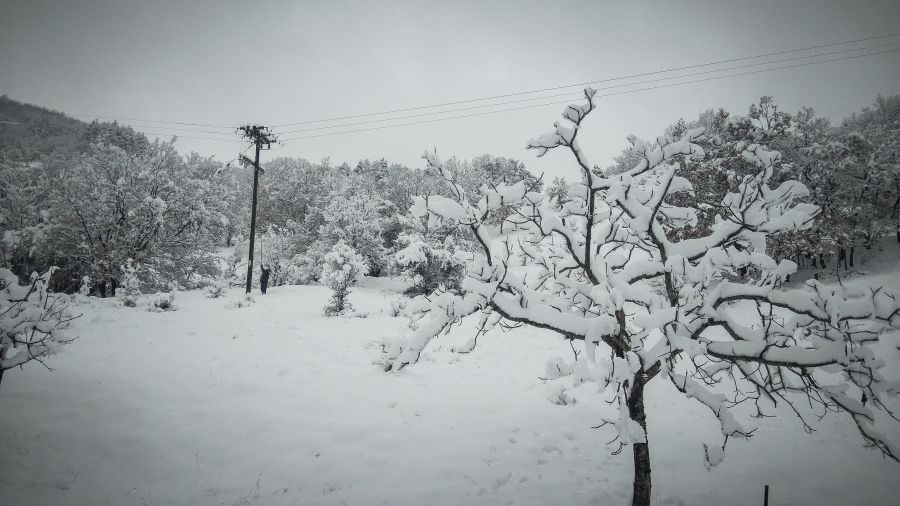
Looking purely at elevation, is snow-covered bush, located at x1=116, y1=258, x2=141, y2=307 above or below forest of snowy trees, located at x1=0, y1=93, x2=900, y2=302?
below

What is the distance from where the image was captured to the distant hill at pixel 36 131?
137 feet

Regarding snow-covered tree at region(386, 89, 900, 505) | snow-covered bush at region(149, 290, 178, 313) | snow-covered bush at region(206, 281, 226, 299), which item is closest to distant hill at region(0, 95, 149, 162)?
snow-covered bush at region(206, 281, 226, 299)

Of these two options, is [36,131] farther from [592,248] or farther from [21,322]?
[592,248]

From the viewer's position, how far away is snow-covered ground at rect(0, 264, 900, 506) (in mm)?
3945

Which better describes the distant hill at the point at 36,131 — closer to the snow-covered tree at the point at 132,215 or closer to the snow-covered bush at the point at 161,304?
the snow-covered tree at the point at 132,215

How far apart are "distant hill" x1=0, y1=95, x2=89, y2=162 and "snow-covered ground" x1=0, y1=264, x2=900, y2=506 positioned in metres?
50.0

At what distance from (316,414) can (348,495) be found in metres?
1.86

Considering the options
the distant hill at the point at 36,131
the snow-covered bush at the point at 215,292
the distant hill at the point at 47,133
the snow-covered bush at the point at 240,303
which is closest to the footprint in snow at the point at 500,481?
the snow-covered bush at the point at 240,303

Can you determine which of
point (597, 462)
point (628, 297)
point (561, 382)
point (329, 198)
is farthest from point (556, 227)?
point (329, 198)

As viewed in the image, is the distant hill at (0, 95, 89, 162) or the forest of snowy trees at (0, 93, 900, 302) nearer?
the forest of snowy trees at (0, 93, 900, 302)

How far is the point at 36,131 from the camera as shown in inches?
2250

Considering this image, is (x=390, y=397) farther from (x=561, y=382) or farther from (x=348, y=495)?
(x=561, y=382)

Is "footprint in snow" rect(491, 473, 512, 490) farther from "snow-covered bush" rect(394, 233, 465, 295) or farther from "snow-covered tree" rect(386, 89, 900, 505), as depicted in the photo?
"snow-covered bush" rect(394, 233, 465, 295)

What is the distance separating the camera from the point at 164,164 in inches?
753
